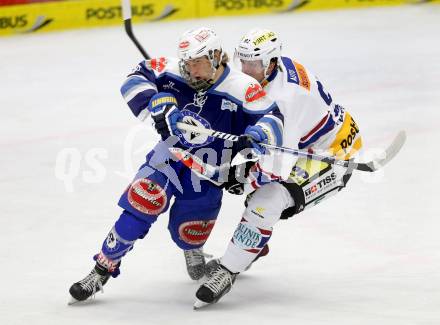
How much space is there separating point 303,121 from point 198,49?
27.2 inches

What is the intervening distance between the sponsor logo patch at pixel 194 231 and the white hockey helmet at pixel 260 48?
736 mm

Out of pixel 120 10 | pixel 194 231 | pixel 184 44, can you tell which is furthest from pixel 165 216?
pixel 120 10

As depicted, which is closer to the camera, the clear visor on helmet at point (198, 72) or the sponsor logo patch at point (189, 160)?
the clear visor on helmet at point (198, 72)

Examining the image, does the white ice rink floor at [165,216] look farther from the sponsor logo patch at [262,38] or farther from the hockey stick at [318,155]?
the sponsor logo patch at [262,38]

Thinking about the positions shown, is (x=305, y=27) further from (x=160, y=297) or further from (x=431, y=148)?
(x=160, y=297)

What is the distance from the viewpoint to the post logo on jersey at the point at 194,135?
448cm

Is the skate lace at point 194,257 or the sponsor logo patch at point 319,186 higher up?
the sponsor logo patch at point 319,186

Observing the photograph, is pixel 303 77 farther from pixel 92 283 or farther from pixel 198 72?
pixel 92 283

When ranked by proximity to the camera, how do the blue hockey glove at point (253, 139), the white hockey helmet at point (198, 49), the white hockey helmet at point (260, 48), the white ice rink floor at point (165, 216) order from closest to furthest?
the blue hockey glove at point (253, 139) → the white hockey helmet at point (198, 49) → the white ice rink floor at point (165, 216) → the white hockey helmet at point (260, 48)

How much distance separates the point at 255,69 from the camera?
4.73m

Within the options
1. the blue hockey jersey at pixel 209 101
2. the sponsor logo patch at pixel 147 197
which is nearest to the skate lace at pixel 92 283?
the sponsor logo patch at pixel 147 197

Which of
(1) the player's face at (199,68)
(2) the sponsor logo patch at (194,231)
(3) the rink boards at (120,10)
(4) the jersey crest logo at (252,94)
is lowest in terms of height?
(3) the rink boards at (120,10)

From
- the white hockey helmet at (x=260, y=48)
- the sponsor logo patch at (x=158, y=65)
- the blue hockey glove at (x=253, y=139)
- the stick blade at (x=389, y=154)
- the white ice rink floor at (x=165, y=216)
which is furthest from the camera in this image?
the stick blade at (x=389, y=154)

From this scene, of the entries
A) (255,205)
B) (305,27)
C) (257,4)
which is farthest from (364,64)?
(255,205)
